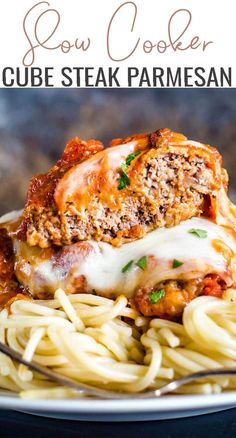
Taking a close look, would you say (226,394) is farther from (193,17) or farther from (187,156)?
(193,17)

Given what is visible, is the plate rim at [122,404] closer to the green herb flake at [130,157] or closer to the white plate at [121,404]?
the white plate at [121,404]

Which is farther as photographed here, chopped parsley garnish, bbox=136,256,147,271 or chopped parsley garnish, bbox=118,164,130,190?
chopped parsley garnish, bbox=118,164,130,190

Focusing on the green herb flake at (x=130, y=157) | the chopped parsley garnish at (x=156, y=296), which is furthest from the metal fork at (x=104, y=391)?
the green herb flake at (x=130, y=157)

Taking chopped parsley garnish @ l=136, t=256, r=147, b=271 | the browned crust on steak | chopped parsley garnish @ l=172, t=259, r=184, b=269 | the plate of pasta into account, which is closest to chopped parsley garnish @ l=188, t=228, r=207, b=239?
the plate of pasta

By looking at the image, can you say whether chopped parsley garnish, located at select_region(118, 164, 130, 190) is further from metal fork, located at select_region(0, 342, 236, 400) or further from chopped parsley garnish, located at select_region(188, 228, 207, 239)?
metal fork, located at select_region(0, 342, 236, 400)

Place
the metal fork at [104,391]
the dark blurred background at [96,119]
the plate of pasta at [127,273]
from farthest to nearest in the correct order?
the dark blurred background at [96,119] < the plate of pasta at [127,273] < the metal fork at [104,391]

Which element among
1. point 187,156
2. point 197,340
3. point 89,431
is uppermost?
point 187,156

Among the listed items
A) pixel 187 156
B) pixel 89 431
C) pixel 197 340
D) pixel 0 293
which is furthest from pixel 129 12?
pixel 89 431
